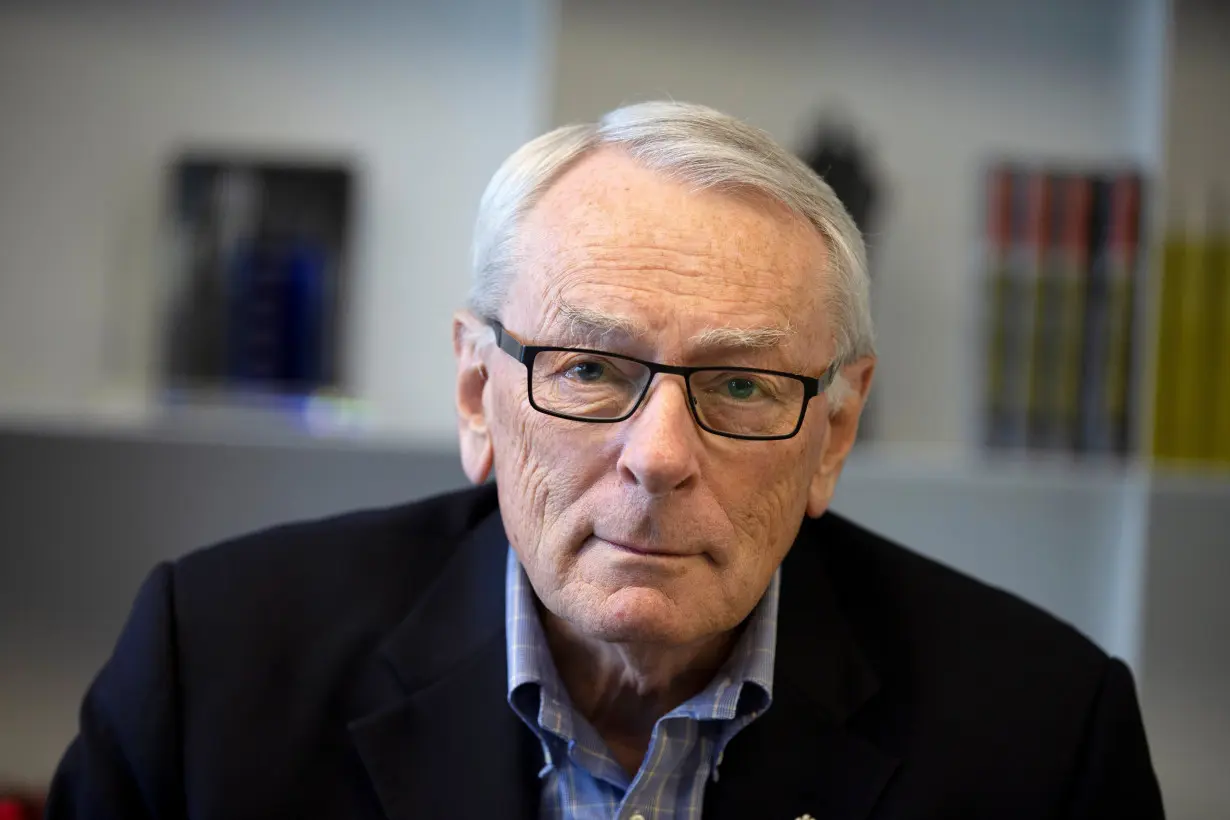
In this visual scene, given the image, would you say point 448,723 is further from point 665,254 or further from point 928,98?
point 928,98

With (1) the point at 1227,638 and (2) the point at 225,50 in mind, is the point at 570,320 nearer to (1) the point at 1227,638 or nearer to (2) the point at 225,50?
(2) the point at 225,50

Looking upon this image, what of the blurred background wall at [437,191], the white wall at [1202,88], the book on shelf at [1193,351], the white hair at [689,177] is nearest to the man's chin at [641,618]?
the white hair at [689,177]

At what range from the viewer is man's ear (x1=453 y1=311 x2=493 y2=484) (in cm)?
118

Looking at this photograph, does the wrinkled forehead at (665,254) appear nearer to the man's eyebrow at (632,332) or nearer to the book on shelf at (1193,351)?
the man's eyebrow at (632,332)

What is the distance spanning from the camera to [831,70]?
2025mm

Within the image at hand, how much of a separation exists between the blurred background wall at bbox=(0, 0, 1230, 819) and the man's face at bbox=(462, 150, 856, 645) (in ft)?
2.84

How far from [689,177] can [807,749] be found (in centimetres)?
59

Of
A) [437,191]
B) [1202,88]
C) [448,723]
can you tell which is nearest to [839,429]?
[448,723]

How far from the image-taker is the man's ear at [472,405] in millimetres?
1180

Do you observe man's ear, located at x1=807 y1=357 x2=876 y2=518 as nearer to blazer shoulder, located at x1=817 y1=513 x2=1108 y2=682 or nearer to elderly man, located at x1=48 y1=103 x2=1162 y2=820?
elderly man, located at x1=48 y1=103 x2=1162 y2=820

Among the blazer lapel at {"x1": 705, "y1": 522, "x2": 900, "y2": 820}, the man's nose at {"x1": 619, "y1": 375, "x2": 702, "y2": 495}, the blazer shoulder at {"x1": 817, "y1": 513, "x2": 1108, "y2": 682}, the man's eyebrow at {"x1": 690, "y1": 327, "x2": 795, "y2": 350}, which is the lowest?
the blazer lapel at {"x1": 705, "y1": 522, "x2": 900, "y2": 820}

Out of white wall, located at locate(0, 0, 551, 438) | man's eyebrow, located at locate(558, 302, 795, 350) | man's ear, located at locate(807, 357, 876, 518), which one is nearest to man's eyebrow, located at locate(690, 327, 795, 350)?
man's eyebrow, located at locate(558, 302, 795, 350)

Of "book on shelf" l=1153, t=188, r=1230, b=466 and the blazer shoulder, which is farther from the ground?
→ "book on shelf" l=1153, t=188, r=1230, b=466

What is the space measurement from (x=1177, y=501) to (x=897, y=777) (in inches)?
39.8
